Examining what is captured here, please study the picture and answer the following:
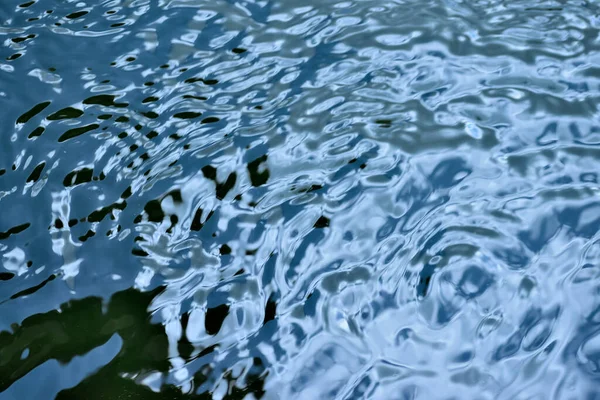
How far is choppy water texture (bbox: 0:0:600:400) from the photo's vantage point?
903mm

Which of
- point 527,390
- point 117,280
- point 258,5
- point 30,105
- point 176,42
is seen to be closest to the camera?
point 527,390

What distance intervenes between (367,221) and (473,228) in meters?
0.18

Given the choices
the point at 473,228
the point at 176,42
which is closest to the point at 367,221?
the point at 473,228

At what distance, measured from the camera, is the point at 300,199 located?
44.6 inches

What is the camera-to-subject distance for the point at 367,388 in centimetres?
87

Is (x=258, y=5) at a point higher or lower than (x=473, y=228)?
higher

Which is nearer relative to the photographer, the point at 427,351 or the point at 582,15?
the point at 427,351

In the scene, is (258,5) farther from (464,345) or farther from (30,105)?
(464,345)

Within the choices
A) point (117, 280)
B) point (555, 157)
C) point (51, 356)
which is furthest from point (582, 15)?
point (51, 356)

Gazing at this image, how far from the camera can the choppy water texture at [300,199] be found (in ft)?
2.96

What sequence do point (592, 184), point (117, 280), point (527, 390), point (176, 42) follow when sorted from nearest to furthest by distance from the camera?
point (527, 390)
point (117, 280)
point (592, 184)
point (176, 42)

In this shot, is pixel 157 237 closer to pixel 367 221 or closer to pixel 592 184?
pixel 367 221

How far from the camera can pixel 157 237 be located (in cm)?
106

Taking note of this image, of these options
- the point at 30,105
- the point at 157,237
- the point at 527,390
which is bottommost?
the point at 527,390
